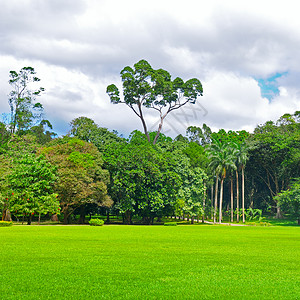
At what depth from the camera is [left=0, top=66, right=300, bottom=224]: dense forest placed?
40750 mm

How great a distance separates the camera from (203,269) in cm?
1143

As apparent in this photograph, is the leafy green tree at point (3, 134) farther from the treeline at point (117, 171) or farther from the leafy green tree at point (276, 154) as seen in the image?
the leafy green tree at point (276, 154)

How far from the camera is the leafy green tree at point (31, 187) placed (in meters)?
39.0

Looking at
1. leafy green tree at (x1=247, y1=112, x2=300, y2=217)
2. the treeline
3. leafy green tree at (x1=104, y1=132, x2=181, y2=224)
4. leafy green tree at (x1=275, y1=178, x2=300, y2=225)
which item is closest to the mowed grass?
the treeline

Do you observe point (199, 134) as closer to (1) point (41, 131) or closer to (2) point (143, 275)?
(1) point (41, 131)

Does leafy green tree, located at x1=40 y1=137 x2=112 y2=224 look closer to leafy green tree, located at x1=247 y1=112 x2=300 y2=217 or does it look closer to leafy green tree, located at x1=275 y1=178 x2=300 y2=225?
leafy green tree, located at x1=275 y1=178 x2=300 y2=225

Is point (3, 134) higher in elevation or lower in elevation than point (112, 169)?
higher

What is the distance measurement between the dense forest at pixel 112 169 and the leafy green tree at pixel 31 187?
109 mm

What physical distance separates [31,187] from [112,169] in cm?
1481

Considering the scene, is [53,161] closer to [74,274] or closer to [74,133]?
[74,133]

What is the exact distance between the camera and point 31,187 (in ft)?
130

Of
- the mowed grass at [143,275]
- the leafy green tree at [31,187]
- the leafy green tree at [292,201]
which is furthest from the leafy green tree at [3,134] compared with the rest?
the leafy green tree at [292,201]

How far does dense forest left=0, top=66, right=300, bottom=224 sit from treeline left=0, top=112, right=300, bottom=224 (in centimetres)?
12

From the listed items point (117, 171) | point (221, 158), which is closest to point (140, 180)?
point (117, 171)
